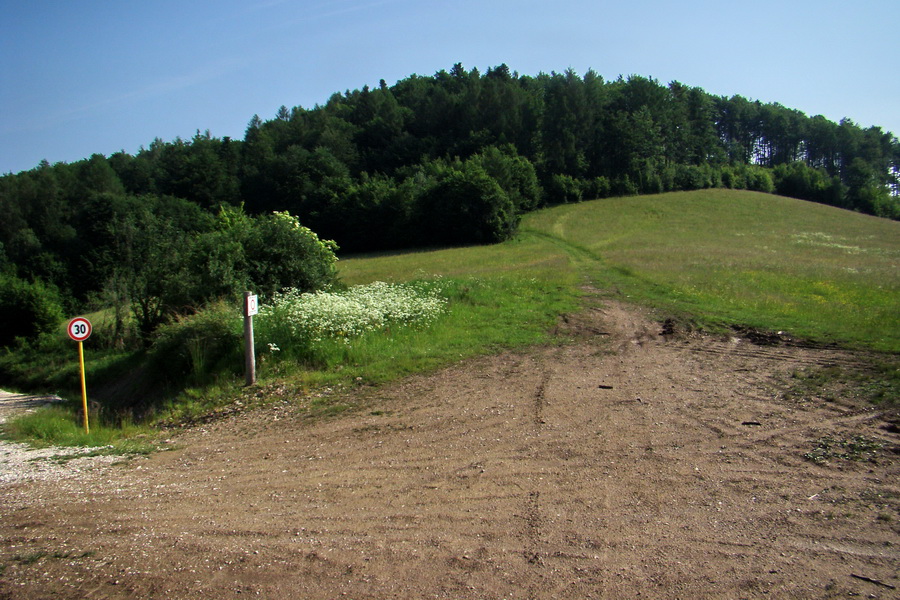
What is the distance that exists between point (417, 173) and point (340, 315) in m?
58.1

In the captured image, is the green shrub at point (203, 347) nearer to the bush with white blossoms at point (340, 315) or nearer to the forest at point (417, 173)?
the bush with white blossoms at point (340, 315)

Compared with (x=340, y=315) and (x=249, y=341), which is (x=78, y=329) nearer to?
(x=249, y=341)

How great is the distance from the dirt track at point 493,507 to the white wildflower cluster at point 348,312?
3.98 m

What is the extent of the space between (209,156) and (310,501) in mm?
87001

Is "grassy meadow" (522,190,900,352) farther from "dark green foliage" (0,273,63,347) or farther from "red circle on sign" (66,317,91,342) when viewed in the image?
"dark green foliage" (0,273,63,347)

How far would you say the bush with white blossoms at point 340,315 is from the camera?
13.7 metres

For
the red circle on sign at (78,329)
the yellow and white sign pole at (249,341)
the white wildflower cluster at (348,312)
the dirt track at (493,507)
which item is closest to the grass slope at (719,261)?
the dirt track at (493,507)

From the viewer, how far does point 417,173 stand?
70.4 metres

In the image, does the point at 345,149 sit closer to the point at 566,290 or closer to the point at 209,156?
the point at 209,156

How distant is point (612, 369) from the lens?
11734 mm

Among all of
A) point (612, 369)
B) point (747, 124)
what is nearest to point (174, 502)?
point (612, 369)

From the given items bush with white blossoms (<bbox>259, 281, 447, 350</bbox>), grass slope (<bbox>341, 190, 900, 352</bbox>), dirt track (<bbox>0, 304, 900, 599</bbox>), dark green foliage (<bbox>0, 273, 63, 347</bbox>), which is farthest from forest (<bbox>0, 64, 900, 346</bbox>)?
dirt track (<bbox>0, 304, 900, 599</bbox>)

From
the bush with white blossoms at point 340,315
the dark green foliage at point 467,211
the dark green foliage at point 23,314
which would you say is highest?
the dark green foliage at point 467,211

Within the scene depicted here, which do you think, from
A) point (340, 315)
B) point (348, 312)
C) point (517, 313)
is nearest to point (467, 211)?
point (517, 313)
